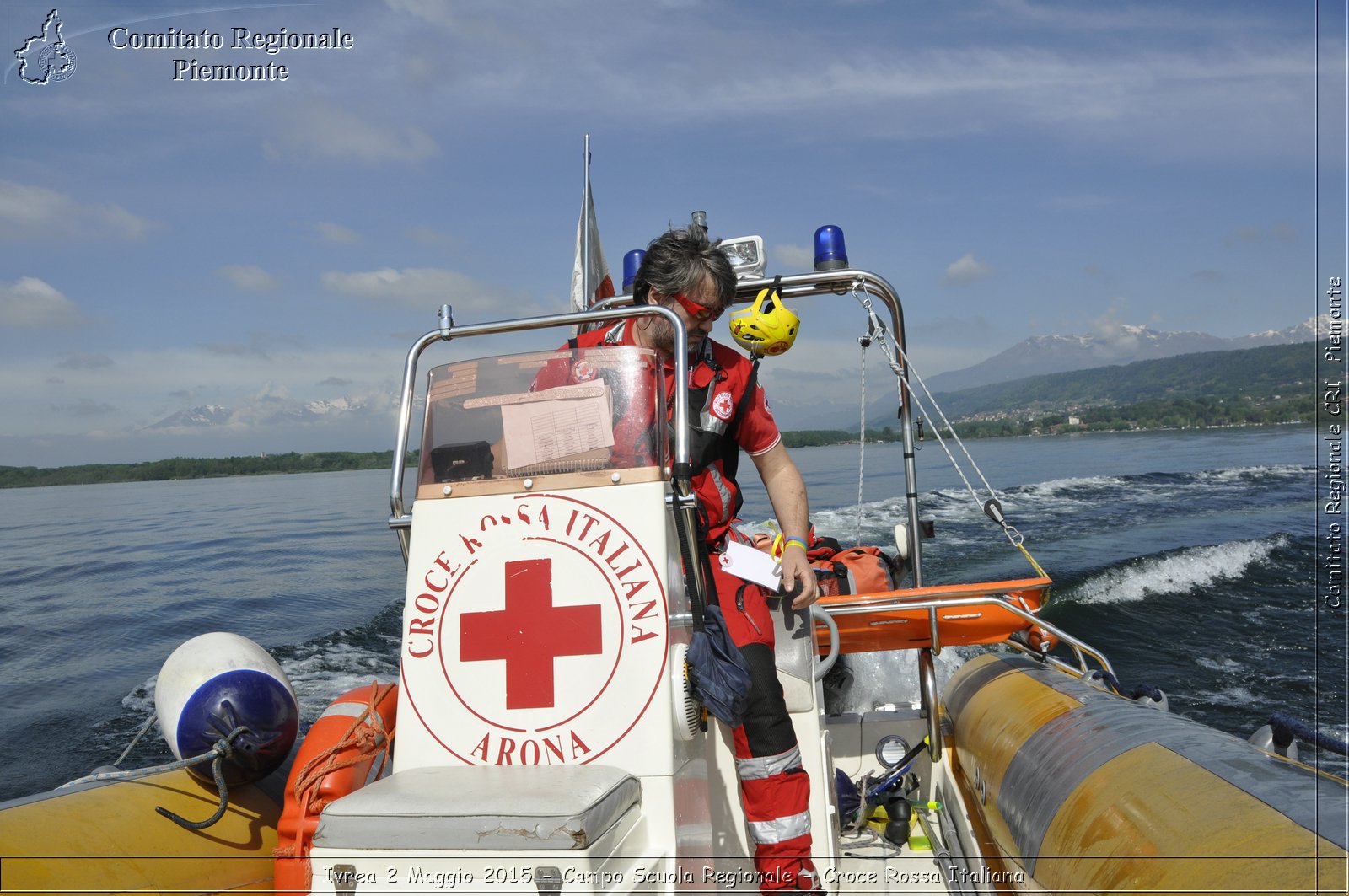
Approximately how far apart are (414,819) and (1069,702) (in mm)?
2460

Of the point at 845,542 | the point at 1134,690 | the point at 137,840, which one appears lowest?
the point at 845,542

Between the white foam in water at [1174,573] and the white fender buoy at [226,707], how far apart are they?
28.3 ft

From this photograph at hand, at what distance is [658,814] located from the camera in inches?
68.7

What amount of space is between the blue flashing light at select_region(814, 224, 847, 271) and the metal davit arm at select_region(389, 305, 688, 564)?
5.86ft

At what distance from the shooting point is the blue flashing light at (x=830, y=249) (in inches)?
151

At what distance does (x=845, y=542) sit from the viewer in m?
11.0

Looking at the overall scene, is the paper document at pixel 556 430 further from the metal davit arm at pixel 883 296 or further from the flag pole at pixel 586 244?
the flag pole at pixel 586 244

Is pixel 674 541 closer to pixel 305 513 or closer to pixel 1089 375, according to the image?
pixel 305 513

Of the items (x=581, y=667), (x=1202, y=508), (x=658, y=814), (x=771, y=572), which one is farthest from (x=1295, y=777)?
(x=1202, y=508)

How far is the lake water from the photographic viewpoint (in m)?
5.99

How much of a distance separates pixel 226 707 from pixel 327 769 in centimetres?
57

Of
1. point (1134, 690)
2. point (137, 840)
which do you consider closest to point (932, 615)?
point (1134, 690)

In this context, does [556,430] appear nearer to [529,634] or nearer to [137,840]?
[529,634]

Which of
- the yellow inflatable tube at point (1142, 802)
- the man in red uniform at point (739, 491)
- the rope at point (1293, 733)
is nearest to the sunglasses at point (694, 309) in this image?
the man in red uniform at point (739, 491)
